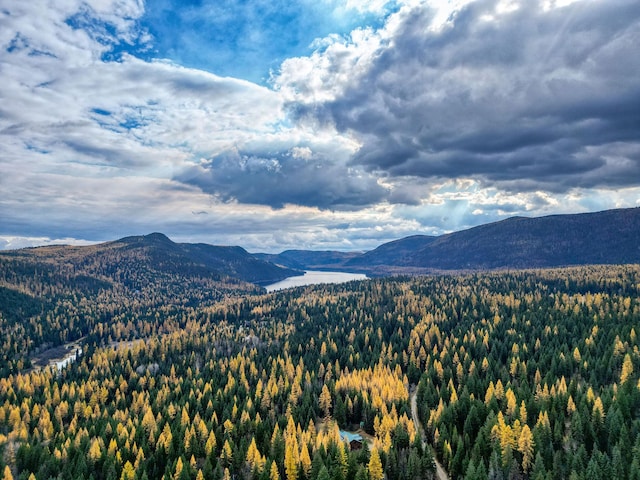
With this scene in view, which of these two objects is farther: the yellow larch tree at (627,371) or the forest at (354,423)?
the yellow larch tree at (627,371)

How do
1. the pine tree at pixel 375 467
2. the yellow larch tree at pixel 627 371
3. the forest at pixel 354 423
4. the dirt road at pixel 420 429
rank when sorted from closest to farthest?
1. the pine tree at pixel 375 467
2. the forest at pixel 354 423
3. the dirt road at pixel 420 429
4. the yellow larch tree at pixel 627 371

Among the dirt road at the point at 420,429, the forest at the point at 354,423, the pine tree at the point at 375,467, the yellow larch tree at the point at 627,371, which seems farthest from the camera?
the yellow larch tree at the point at 627,371

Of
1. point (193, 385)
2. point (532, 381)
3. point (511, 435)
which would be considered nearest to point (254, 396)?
point (193, 385)

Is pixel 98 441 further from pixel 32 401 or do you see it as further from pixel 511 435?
pixel 511 435

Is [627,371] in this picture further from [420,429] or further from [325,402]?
[325,402]

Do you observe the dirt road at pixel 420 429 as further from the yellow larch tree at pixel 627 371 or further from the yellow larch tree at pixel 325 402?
the yellow larch tree at pixel 627 371

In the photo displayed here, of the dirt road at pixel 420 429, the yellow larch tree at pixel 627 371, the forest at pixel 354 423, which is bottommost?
the dirt road at pixel 420 429

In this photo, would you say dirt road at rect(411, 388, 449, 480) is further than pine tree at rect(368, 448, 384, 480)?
Yes

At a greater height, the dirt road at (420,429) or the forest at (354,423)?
the forest at (354,423)

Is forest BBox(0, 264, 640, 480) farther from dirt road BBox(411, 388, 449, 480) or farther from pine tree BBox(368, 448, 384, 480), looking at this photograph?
dirt road BBox(411, 388, 449, 480)

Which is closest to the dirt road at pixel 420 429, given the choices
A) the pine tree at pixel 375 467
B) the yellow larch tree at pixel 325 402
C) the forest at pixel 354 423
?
the forest at pixel 354 423

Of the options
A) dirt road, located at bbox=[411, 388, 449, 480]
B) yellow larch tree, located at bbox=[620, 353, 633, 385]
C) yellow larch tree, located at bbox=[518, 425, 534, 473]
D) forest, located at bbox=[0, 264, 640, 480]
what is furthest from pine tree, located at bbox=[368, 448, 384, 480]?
yellow larch tree, located at bbox=[620, 353, 633, 385]
